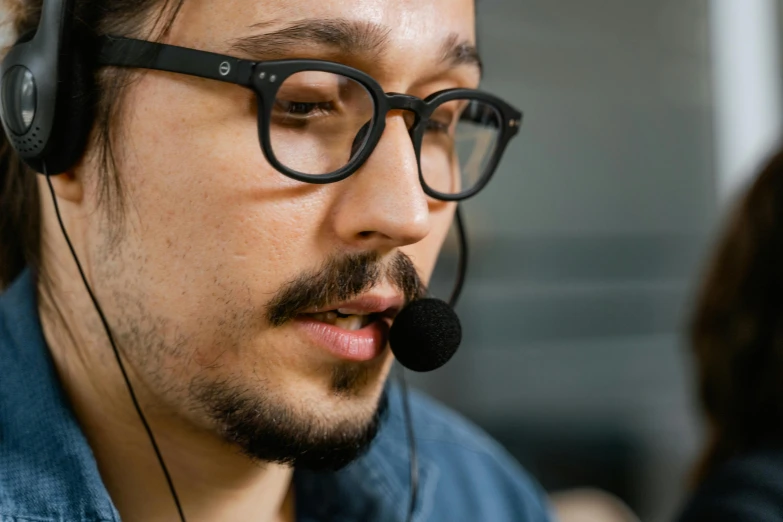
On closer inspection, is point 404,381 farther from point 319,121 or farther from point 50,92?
point 50,92

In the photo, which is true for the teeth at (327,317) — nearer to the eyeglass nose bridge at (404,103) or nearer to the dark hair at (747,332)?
the eyeglass nose bridge at (404,103)

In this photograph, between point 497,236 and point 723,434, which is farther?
point 497,236

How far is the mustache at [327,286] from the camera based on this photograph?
3.07ft

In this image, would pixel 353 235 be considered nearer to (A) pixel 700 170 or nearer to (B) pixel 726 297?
(B) pixel 726 297

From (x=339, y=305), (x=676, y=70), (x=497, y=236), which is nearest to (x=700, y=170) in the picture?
(x=676, y=70)

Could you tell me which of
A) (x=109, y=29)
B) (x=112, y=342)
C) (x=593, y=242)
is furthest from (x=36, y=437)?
(x=593, y=242)

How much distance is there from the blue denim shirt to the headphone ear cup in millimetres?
209

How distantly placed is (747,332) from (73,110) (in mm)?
1272

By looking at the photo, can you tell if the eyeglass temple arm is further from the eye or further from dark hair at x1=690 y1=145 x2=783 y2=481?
dark hair at x1=690 y1=145 x2=783 y2=481

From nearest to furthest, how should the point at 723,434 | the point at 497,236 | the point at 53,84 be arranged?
the point at 53,84
the point at 723,434
the point at 497,236

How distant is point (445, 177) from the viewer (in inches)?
43.7

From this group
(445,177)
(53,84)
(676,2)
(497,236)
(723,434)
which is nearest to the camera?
(53,84)

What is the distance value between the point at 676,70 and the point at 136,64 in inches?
103

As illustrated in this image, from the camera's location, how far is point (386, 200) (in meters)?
0.93
